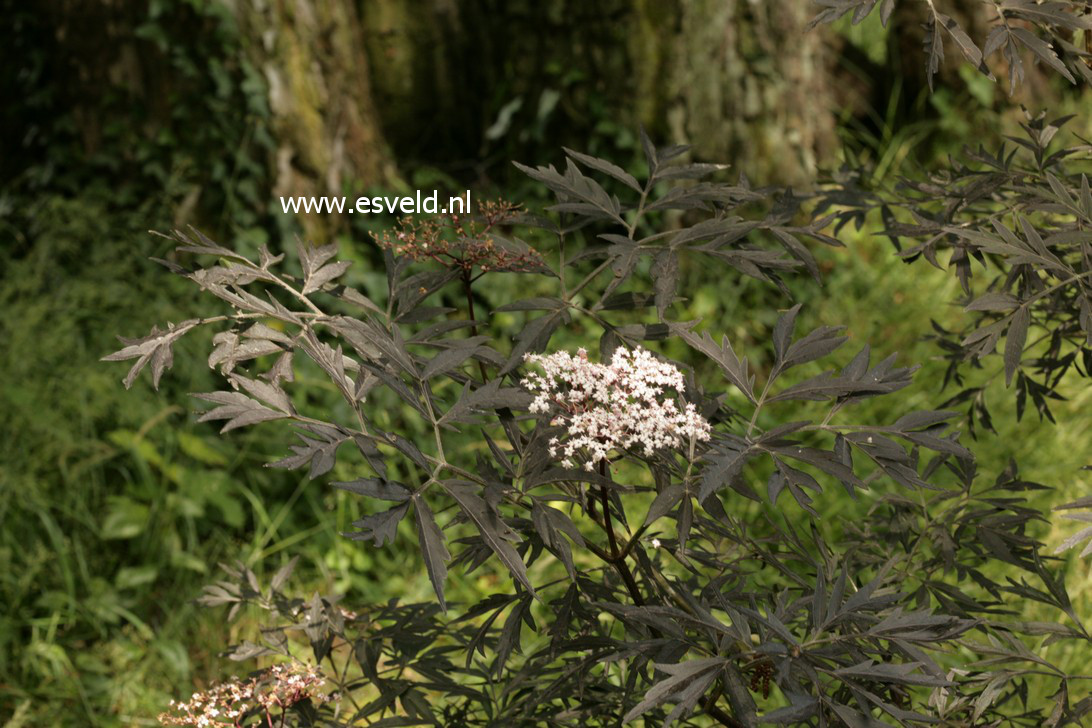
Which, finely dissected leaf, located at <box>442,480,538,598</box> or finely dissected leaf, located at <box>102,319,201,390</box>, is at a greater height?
finely dissected leaf, located at <box>102,319,201,390</box>

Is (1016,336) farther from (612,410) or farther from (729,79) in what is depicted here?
(729,79)

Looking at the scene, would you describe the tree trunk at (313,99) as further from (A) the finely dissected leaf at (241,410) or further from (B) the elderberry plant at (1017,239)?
(A) the finely dissected leaf at (241,410)

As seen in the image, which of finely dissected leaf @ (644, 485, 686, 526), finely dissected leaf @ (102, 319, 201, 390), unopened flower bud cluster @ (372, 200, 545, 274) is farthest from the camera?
unopened flower bud cluster @ (372, 200, 545, 274)

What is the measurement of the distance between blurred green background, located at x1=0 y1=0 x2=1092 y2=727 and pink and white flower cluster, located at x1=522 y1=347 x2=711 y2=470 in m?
1.76

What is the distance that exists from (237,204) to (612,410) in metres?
2.71

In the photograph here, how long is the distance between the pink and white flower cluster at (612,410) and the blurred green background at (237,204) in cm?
176

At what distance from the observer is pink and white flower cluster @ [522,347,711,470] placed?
941mm

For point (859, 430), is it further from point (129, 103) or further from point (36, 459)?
point (129, 103)

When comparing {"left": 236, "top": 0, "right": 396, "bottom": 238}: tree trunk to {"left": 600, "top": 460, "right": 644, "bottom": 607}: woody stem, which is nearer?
{"left": 600, "top": 460, "right": 644, "bottom": 607}: woody stem

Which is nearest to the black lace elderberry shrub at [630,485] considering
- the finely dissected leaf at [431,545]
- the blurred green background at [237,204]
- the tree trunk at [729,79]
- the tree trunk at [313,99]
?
the finely dissected leaf at [431,545]

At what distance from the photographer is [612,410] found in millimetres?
978

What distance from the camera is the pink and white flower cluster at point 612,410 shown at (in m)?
0.94

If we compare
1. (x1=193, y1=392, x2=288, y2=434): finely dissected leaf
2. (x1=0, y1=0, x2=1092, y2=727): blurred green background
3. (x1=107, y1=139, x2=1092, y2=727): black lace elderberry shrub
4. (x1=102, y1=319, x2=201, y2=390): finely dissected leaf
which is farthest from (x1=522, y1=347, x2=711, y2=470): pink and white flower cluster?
(x1=0, y1=0, x2=1092, y2=727): blurred green background

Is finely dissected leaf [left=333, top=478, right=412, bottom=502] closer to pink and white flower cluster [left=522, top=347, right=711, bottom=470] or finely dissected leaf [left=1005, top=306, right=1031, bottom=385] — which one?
pink and white flower cluster [left=522, top=347, right=711, bottom=470]
